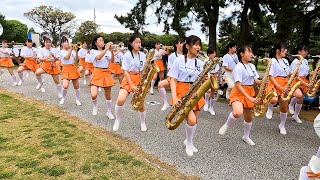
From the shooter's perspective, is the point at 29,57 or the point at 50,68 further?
the point at 29,57

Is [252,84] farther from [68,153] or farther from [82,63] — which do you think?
[82,63]

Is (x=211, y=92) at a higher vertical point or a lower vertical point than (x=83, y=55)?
lower

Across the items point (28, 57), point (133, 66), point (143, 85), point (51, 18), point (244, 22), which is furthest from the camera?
point (51, 18)

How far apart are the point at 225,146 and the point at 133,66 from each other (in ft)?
7.74

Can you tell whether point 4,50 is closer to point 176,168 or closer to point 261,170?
point 176,168

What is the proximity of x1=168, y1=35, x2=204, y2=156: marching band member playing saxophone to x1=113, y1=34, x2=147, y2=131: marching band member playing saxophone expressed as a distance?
115 centimetres

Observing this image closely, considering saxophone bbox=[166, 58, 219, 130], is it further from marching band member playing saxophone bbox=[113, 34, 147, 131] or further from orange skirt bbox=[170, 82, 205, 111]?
marching band member playing saxophone bbox=[113, 34, 147, 131]

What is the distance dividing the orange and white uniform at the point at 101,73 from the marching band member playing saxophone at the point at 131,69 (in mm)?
1043

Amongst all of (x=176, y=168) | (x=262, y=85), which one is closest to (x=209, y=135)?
(x=262, y=85)

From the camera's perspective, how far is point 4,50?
12.8 meters

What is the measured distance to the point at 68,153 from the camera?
461cm

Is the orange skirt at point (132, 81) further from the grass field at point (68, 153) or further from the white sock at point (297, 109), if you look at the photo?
the white sock at point (297, 109)

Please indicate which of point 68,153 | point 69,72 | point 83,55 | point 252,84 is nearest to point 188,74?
point 252,84

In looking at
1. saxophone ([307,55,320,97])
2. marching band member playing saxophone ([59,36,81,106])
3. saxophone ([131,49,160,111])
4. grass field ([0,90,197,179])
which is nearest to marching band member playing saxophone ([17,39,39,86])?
marching band member playing saxophone ([59,36,81,106])
